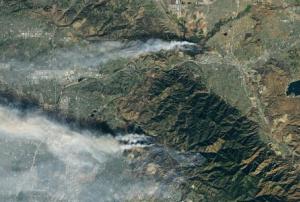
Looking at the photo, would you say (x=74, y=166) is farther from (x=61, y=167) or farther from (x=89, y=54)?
(x=89, y=54)

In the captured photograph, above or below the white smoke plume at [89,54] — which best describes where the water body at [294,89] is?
below

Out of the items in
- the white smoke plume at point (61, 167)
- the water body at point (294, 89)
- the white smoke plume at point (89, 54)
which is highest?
the white smoke plume at point (89, 54)

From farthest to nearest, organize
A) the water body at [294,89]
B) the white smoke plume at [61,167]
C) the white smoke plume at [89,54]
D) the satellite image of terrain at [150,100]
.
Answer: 1. the water body at [294,89]
2. the white smoke plume at [89,54]
3. the satellite image of terrain at [150,100]
4. the white smoke plume at [61,167]

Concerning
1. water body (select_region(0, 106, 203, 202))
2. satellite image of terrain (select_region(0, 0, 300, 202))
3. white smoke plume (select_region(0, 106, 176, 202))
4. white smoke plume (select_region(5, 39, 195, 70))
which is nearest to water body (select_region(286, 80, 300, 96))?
satellite image of terrain (select_region(0, 0, 300, 202))

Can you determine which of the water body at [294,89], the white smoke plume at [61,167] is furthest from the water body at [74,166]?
the water body at [294,89]

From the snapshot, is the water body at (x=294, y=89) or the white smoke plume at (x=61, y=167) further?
the water body at (x=294, y=89)

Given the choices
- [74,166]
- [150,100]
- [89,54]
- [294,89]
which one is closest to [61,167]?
[74,166]

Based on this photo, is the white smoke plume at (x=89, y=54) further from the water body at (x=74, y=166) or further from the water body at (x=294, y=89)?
the water body at (x=294, y=89)
